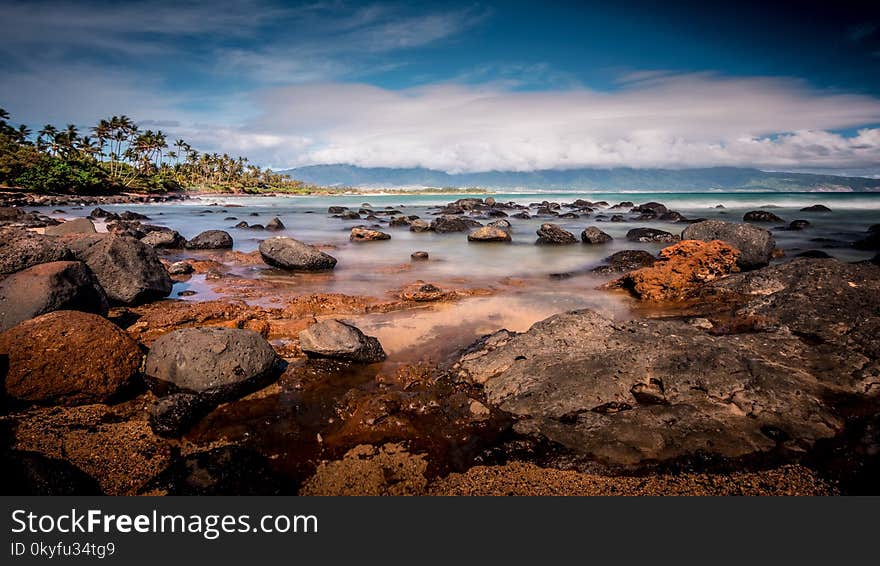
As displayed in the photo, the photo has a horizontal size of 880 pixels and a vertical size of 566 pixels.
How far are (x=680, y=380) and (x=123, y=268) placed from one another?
35.8 ft

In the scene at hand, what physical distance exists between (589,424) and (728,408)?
158cm

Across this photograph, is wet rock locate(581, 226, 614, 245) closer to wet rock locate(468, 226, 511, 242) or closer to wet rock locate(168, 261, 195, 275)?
wet rock locate(468, 226, 511, 242)

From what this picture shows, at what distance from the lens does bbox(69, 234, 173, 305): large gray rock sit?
898 centimetres

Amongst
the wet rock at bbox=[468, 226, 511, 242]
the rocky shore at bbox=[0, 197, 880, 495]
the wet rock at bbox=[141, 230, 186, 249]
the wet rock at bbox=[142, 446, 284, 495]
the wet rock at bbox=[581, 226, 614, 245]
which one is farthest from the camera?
the wet rock at bbox=[468, 226, 511, 242]

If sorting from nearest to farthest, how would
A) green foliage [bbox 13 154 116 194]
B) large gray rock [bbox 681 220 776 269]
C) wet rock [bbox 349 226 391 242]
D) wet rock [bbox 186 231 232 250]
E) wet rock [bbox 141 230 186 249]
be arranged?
large gray rock [bbox 681 220 776 269]
wet rock [bbox 141 230 186 249]
wet rock [bbox 186 231 232 250]
wet rock [bbox 349 226 391 242]
green foliage [bbox 13 154 116 194]

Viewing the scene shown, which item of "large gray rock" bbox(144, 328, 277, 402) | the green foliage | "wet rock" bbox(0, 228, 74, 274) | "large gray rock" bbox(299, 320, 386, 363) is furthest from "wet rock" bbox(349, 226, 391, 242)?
the green foliage

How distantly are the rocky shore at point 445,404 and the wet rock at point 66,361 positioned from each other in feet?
0.06

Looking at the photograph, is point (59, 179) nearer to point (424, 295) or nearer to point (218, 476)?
point (424, 295)

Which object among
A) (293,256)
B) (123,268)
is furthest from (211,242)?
(123,268)

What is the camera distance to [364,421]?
4.75 m

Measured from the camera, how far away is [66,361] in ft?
16.3

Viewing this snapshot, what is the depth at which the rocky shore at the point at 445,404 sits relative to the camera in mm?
3748

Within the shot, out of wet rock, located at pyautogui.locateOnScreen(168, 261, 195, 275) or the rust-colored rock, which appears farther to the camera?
wet rock, located at pyautogui.locateOnScreen(168, 261, 195, 275)

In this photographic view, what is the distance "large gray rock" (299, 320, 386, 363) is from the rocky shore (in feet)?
0.09
